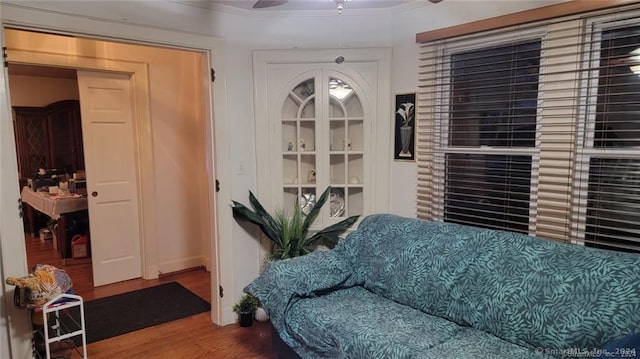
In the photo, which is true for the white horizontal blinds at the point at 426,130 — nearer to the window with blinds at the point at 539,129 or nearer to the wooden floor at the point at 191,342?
the window with blinds at the point at 539,129


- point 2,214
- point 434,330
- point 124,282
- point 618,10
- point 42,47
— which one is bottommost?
point 124,282

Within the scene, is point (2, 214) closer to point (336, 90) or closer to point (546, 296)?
point (336, 90)

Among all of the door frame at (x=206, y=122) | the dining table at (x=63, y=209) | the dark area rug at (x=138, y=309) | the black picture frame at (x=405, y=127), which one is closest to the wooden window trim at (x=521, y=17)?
the black picture frame at (x=405, y=127)

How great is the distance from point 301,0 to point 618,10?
1919mm

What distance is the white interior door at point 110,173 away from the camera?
3877 millimetres

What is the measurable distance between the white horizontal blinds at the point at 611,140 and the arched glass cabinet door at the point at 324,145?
1.57 m

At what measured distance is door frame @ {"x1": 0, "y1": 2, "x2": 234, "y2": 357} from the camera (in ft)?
7.22

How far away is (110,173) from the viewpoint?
4.01 meters

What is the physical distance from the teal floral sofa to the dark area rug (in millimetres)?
1248

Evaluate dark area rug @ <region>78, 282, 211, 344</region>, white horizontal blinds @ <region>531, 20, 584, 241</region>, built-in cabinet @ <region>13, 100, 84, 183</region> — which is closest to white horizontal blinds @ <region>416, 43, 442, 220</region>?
white horizontal blinds @ <region>531, 20, 584, 241</region>

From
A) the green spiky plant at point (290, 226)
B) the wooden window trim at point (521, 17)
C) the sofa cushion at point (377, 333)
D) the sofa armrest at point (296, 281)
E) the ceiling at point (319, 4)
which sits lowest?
the sofa cushion at point (377, 333)

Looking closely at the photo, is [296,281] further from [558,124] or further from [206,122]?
[558,124]

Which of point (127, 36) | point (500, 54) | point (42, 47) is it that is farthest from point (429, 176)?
point (42, 47)

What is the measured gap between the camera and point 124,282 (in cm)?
409
